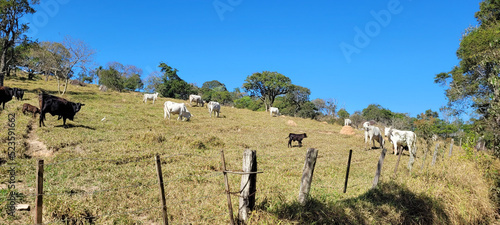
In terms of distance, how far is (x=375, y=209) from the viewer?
7.08 meters

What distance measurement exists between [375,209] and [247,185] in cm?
412

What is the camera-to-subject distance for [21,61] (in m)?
38.3

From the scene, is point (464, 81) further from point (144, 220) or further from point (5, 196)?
point (5, 196)

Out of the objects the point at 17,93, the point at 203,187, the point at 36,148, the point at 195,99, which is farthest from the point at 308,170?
the point at 195,99

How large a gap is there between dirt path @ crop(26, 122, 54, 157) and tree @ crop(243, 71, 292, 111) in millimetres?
46791

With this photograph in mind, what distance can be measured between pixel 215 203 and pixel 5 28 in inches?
1424

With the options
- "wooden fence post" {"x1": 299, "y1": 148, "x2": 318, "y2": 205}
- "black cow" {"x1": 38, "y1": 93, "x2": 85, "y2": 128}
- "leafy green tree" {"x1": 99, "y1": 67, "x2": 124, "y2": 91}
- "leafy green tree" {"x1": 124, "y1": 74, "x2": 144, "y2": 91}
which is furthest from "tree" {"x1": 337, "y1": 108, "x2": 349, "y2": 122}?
"wooden fence post" {"x1": 299, "y1": 148, "x2": 318, "y2": 205}

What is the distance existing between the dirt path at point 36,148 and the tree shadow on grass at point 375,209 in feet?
27.6

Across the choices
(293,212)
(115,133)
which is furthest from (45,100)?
(293,212)

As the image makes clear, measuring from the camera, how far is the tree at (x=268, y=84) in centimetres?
5791

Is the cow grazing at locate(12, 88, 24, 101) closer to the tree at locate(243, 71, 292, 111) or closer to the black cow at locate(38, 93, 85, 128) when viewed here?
the black cow at locate(38, 93, 85, 128)

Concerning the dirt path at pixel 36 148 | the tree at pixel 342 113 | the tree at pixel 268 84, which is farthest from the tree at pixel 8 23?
the tree at pixel 342 113

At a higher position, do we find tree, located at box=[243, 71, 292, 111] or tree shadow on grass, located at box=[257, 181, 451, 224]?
tree, located at box=[243, 71, 292, 111]

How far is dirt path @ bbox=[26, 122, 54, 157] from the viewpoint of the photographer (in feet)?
30.7
